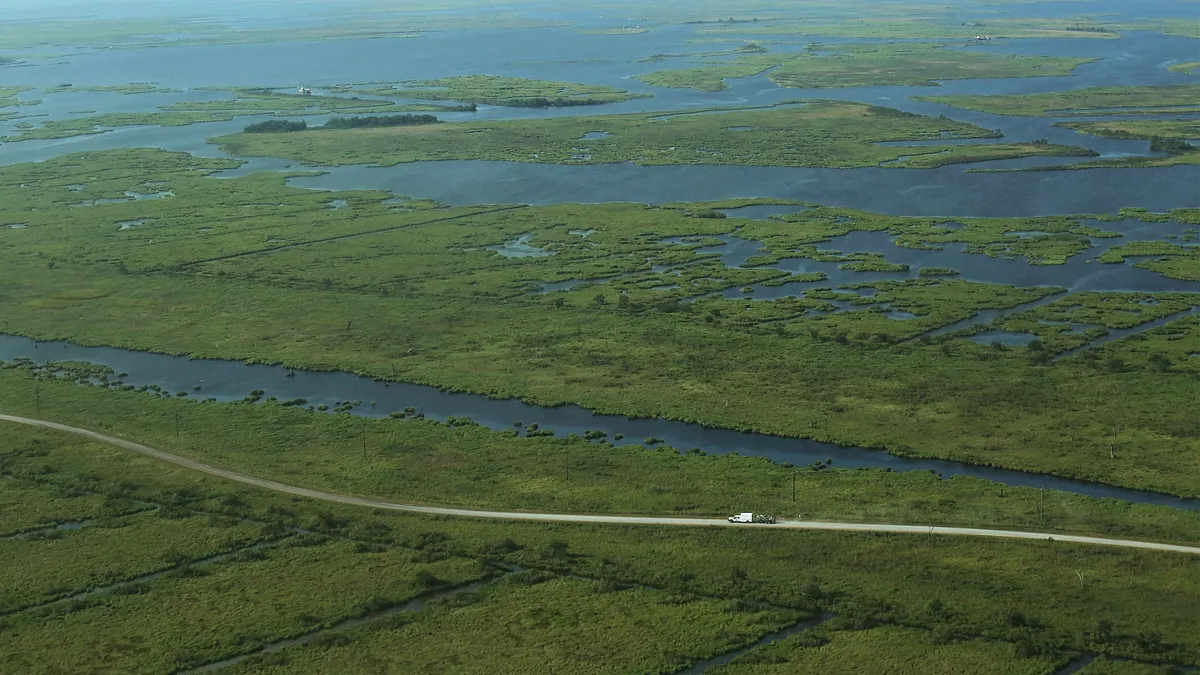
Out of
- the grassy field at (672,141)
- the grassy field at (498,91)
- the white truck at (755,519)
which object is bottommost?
the white truck at (755,519)

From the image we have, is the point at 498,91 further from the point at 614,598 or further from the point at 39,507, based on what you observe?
the point at 614,598

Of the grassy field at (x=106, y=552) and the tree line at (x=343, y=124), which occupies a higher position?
the tree line at (x=343, y=124)

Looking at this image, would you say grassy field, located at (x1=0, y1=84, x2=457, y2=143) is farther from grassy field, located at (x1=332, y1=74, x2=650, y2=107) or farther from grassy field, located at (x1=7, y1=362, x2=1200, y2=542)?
grassy field, located at (x1=7, y1=362, x2=1200, y2=542)

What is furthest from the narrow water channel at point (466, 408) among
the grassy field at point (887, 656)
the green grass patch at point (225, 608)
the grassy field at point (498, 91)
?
the grassy field at point (498, 91)

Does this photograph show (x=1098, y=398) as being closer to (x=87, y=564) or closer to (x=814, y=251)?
(x=814, y=251)

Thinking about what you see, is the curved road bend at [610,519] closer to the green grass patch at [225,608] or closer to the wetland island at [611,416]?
the wetland island at [611,416]
